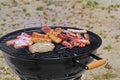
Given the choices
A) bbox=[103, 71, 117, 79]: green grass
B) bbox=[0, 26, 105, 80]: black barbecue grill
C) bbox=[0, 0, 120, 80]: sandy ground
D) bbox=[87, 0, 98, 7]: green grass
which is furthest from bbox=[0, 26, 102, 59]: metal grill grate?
bbox=[87, 0, 98, 7]: green grass

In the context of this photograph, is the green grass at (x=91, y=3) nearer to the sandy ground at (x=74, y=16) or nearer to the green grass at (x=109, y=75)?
the sandy ground at (x=74, y=16)

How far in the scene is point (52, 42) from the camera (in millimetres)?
3932

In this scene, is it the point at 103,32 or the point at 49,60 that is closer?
the point at 49,60

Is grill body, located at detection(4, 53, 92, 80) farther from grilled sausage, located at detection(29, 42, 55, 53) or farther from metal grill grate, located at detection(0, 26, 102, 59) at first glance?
grilled sausage, located at detection(29, 42, 55, 53)

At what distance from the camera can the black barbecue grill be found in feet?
11.2

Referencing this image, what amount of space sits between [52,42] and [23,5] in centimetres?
601

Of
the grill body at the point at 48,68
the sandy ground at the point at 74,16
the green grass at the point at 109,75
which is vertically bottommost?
the green grass at the point at 109,75

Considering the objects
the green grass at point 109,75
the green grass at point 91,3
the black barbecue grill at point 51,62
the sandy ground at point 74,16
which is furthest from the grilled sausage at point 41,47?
the green grass at point 91,3

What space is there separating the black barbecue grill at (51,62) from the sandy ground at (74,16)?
2.30 m

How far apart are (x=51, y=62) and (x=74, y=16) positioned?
540cm

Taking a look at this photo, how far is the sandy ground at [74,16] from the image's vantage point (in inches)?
272

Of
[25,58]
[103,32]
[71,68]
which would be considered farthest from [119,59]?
[25,58]

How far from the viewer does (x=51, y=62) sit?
3377mm

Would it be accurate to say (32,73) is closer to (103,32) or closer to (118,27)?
(103,32)
